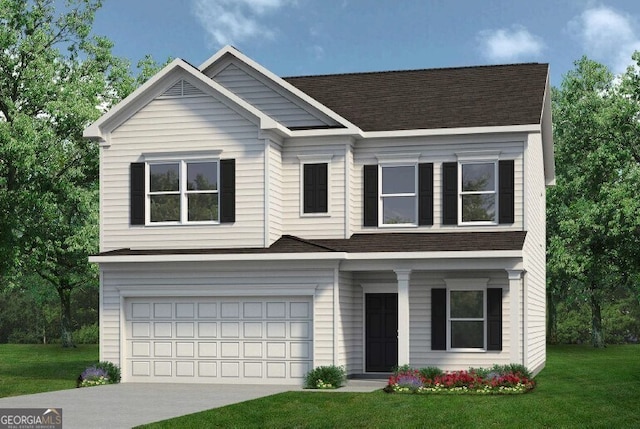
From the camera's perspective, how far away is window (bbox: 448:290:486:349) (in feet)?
95.7

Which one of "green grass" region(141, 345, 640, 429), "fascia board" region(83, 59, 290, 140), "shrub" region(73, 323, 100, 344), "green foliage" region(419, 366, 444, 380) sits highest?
"fascia board" region(83, 59, 290, 140)

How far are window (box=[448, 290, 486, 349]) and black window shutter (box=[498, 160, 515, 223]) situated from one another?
87.3 inches

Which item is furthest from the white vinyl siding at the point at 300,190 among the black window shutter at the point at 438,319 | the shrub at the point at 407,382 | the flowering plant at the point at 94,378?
the flowering plant at the point at 94,378

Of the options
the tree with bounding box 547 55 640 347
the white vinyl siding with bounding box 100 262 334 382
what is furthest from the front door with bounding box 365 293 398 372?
the tree with bounding box 547 55 640 347

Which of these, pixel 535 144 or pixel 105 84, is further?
pixel 105 84

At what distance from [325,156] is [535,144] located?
733 cm

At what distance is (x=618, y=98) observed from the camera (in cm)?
4406

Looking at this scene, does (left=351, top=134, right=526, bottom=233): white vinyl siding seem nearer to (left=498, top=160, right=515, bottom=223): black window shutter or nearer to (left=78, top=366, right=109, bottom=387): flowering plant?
(left=498, top=160, right=515, bottom=223): black window shutter

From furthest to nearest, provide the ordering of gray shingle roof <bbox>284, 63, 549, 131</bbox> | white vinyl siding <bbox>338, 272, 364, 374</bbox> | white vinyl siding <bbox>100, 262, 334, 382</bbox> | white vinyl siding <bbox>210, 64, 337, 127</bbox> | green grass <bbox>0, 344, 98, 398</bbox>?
white vinyl siding <bbox>210, 64, 337, 127</bbox> < gray shingle roof <bbox>284, 63, 549, 131</bbox> < green grass <bbox>0, 344, 98, 398</bbox> < white vinyl siding <bbox>338, 272, 364, 374</bbox> < white vinyl siding <bbox>100, 262, 334, 382</bbox>

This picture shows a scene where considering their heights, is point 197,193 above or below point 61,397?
above

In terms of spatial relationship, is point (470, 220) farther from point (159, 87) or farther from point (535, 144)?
point (159, 87)

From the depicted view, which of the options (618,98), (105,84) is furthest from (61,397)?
(618,98)

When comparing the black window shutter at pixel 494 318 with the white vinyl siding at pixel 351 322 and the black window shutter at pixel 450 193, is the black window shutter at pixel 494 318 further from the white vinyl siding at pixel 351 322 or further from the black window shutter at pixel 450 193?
the white vinyl siding at pixel 351 322

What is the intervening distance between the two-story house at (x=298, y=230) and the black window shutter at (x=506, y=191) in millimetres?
32
